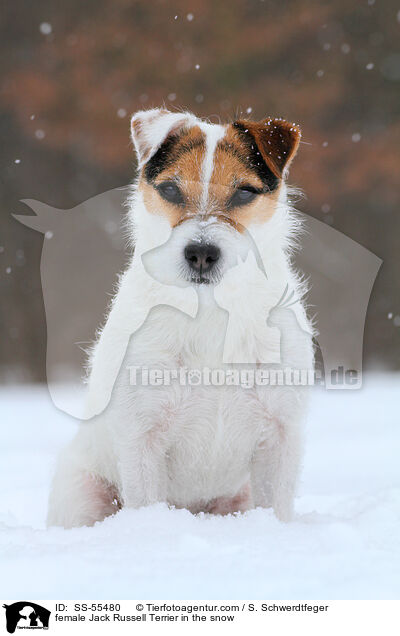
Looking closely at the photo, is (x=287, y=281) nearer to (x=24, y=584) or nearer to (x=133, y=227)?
(x=133, y=227)

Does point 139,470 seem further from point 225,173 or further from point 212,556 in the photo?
point 225,173

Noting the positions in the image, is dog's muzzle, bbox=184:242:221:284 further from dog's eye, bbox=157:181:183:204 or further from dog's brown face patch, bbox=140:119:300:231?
dog's eye, bbox=157:181:183:204

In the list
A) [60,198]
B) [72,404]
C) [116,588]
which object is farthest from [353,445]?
[60,198]

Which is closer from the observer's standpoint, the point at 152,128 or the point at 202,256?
the point at 202,256

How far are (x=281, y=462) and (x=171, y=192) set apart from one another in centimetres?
127

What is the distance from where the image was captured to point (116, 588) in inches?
89.1

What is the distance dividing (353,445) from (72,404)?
10.5ft

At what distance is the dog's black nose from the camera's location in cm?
286

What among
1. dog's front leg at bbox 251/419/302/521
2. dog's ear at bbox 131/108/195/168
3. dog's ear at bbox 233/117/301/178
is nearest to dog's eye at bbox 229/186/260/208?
dog's ear at bbox 233/117/301/178

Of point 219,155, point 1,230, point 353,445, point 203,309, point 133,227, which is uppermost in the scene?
point 219,155

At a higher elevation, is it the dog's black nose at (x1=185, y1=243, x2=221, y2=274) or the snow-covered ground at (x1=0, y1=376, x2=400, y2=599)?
the dog's black nose at (x1=185, y1=243, x2=221, y2=274)

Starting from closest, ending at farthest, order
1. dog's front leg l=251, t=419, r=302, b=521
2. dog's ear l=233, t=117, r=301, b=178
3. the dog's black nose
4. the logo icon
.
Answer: the logo icon, the dog's black nose, dog's front leg l=251, t=419, r=302, b=521, dog's ear l=233, t=117, r=301, b=178

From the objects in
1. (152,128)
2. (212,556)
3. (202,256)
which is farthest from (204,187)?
(212,556)

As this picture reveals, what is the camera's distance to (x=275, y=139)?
3.29m
